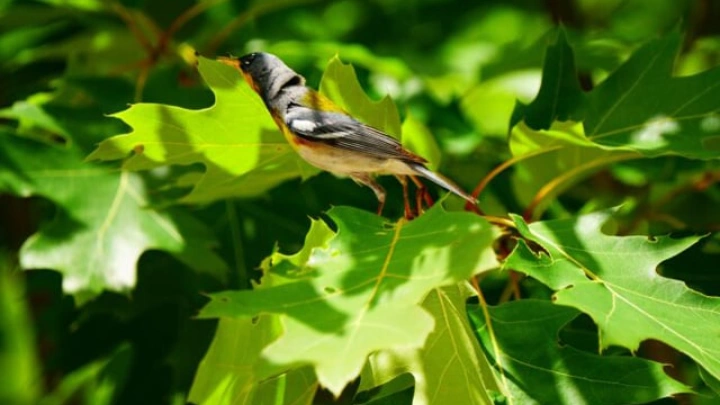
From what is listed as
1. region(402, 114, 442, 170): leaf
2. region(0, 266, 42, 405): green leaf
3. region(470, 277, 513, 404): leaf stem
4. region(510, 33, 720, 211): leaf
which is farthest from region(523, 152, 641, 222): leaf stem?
region(0, 266, 42, 405): green leaf

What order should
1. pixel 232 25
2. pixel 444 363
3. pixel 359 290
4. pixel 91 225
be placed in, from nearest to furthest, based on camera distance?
pixel 359 290
pixel 444 363
pixel 91 225
pixel 232 25

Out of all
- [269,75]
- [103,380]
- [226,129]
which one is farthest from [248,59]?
[103,380]

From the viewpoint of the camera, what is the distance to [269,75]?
1018 mm

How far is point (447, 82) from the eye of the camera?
2295 millimetres

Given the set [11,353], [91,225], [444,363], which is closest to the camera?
[444,363]

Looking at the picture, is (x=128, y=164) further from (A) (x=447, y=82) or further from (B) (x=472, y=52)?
(B) (x=472, y=52)

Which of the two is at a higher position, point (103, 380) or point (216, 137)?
point (216, 137)

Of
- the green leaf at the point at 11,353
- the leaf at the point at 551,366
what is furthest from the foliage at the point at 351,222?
the green leaf at the point at 11,353

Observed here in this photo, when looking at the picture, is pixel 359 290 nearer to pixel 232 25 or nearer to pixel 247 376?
pixel 247 376

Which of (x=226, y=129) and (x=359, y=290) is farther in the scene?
(x=226, y=129)

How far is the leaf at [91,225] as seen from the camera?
1.56 metres

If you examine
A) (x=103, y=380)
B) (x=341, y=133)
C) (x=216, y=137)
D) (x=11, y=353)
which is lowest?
(x=11, y=353)

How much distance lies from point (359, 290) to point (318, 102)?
0.20m

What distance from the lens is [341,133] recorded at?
101 cm
